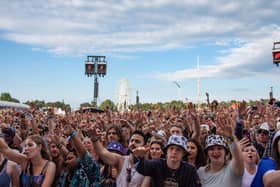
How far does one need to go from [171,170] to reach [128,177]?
1.81 feet

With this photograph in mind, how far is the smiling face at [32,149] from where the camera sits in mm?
4507

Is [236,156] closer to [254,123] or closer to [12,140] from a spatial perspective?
[12,140]

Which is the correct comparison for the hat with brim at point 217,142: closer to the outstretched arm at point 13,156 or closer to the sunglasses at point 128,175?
the sunglasses at point 128,175

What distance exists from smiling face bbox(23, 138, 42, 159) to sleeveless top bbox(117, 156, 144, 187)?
103cm

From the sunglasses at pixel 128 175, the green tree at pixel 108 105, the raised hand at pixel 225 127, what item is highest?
the green tree at pixel 108 105

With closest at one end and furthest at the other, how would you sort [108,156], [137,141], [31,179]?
[108,156], [31,179], [137,141]

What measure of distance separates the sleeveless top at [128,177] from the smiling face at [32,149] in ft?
3.38

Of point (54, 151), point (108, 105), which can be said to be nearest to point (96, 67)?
point (108, 105)

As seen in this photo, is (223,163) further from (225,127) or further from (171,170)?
(171,170)

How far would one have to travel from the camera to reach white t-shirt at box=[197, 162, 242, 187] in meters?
3.85

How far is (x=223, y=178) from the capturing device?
3.88 metres

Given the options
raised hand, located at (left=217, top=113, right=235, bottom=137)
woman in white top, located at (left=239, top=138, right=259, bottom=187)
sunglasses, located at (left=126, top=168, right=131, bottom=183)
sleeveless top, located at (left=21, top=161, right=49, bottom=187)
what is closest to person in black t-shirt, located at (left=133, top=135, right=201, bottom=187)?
sunglasses, located at (left=126, top=168, right=131, bottom=183)

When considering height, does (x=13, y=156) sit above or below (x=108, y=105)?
below

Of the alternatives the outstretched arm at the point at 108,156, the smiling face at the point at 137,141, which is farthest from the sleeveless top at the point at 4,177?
the smiling face at the point at 137,141
